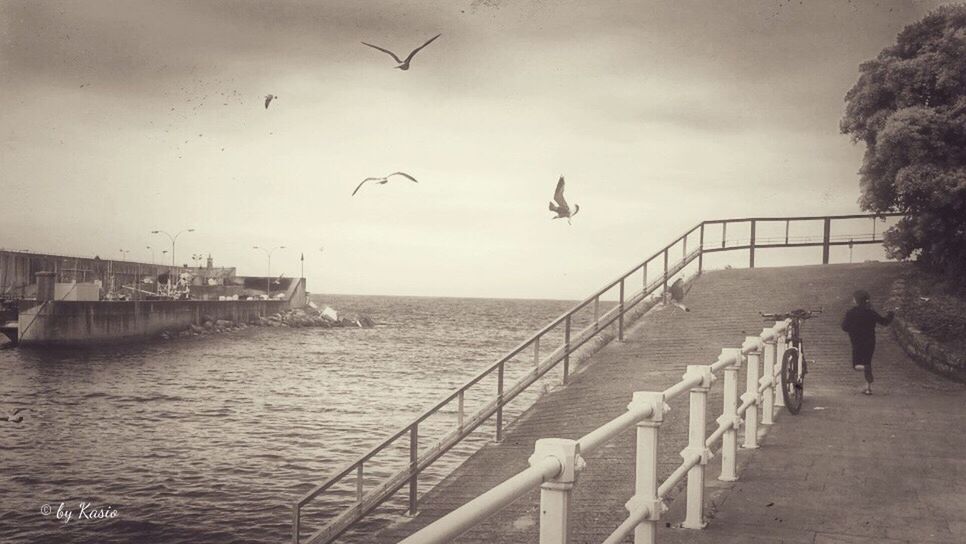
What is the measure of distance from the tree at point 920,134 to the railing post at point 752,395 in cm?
967

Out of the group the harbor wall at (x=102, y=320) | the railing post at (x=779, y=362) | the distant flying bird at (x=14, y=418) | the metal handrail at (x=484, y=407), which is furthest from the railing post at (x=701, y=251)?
the harbor wall at (x=102, y=320)

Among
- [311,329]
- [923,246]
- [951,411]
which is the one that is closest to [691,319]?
[923,246]

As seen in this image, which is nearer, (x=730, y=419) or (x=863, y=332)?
(x=730, y=419)

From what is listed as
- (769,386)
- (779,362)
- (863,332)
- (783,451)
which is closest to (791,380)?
(779,362)

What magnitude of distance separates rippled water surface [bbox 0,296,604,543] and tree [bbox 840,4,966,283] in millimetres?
10870

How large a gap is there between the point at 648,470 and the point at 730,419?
250cm

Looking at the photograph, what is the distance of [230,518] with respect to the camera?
14570 mm

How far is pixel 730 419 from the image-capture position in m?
6.68

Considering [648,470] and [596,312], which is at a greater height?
[596,312]

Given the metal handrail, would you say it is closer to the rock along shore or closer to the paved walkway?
the paved walkway

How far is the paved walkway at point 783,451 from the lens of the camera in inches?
230

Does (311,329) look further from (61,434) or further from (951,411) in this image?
(951,411)

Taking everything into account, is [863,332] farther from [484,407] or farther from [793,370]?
[484,407]

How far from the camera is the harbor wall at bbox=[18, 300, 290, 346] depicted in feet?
167
